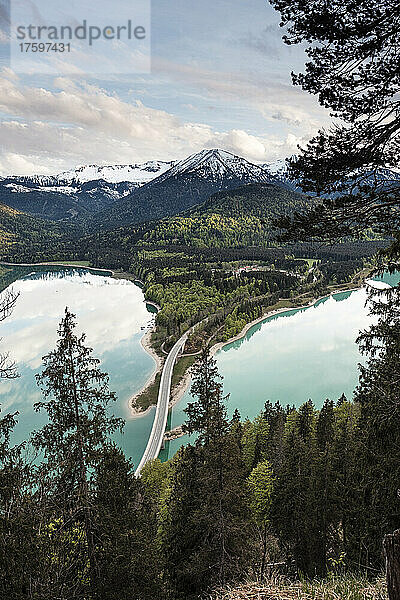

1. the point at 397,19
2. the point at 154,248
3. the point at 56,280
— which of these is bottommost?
the point at 397,19

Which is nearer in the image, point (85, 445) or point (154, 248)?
point (85, 445)

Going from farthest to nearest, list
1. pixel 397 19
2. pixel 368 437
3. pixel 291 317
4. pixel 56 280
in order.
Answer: pixel 56 280
pixel 291 317
pixel 368 437
pixel 397 19

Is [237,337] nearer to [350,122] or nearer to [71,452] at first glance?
[71,452]

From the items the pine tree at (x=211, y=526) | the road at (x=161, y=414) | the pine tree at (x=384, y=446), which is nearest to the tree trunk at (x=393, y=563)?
the pine tree at (x=384, y=446)

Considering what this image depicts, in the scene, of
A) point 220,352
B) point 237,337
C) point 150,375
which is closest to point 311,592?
point 150,375

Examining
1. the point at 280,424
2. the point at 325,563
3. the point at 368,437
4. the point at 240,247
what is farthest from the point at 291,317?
the point at 240,247

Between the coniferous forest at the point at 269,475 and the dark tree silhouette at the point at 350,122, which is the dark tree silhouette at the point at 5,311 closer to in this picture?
the coniferous forest at the point at 269,475

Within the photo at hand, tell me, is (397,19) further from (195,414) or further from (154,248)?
(154,248)
